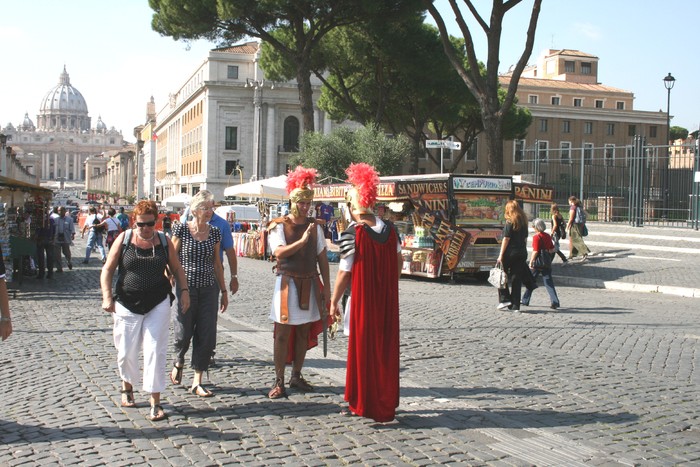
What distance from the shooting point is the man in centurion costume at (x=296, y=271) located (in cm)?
627

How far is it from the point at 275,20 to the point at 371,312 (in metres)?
27.4

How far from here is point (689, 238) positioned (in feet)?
68.6

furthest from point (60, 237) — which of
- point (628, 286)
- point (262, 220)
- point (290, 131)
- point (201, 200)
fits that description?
point (290, 131)

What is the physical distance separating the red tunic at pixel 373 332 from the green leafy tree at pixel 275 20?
24.8 meters

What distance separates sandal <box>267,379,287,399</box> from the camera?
627 centimetres

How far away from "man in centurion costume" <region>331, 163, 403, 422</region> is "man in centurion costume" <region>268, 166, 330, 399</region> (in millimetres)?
510

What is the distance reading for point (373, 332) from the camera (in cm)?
560

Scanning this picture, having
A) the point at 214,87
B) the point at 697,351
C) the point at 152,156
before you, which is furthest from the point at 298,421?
the point at 152,156

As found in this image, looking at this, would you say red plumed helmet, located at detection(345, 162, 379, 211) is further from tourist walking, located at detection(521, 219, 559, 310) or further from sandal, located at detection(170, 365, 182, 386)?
tourist walking, located at detection(521, 219, 559, 310)

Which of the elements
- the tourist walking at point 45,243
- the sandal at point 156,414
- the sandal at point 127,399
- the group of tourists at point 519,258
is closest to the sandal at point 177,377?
the sandal at point 127,399

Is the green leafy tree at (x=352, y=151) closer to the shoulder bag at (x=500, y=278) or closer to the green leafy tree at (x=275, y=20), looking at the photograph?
the green leafy tree at (x=275, y=20)

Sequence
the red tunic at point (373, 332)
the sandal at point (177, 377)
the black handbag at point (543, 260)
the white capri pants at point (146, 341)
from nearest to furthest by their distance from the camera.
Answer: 1. the red tunic at point (373, 332)
2. the white capri pants at point (146, 341)
3. the sandal at point (177, 377)
4. the black handbag at point (543, 260)

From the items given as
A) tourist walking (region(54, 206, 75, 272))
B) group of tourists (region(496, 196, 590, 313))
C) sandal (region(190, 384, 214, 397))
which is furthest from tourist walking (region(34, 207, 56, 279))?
sandal (region(190, 384, 214, 397))

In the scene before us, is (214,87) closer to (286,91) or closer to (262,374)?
(286,91)
